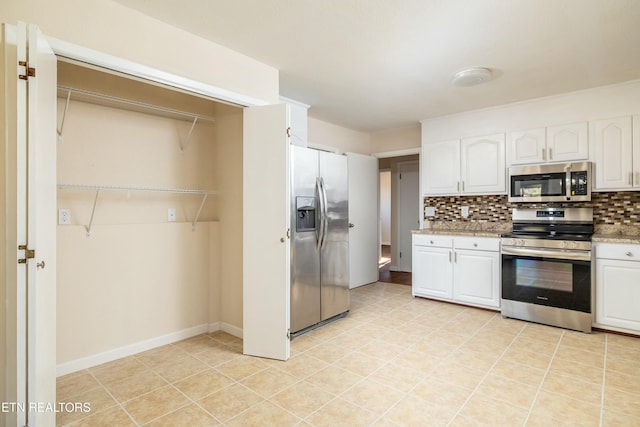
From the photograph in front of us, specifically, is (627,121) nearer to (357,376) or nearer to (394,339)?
(394,339)

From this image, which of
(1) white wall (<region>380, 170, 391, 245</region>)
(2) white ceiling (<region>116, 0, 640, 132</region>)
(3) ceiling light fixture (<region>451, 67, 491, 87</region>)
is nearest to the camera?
(2) white ceiling (<region>116, 0, 640, 132</region>)

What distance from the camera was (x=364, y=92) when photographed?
3570 mm

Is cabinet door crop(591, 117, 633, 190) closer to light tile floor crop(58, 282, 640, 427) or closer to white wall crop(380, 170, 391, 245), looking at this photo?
light tile floor crop(58, 282, 640, 427)

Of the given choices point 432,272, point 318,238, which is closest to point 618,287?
point 432,272

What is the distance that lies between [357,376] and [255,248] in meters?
1.21

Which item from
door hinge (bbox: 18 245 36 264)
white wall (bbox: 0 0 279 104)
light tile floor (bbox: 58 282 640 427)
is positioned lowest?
light tile floor (bbox: 58 282 640 427)

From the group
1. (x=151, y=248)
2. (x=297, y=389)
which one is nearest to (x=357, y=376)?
(x=297, y=389)

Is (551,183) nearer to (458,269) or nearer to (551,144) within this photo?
(551,144)

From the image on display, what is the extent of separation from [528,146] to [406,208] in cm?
274

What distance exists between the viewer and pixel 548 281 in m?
3.35

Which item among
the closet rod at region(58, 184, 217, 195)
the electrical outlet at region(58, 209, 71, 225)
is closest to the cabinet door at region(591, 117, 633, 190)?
the closet rod at region(58, 184, 217, 195)

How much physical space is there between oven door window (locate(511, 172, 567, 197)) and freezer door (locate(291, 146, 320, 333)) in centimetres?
237

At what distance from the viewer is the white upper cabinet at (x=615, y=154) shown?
325cm

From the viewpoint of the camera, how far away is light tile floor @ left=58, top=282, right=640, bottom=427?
6.24 ft
